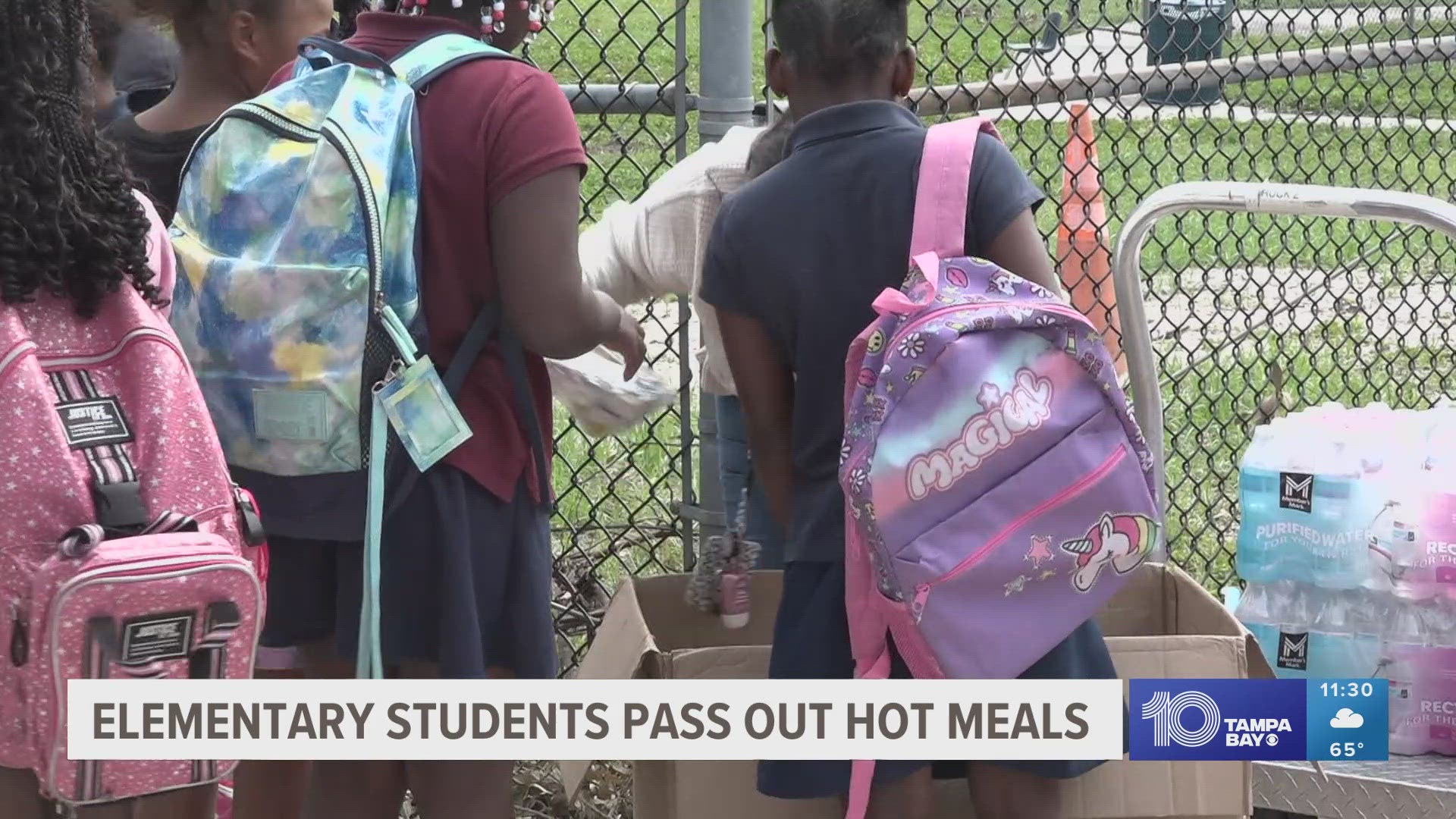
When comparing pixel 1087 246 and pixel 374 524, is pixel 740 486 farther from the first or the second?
pixel 1087 246

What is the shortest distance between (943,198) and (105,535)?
125cm

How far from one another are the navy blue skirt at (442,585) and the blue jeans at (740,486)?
1.92ft

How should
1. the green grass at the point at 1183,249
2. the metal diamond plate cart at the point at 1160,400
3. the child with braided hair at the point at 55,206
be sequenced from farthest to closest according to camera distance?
the green grass at the point at 1183,249 < the metal diamond plate cart at the point at 1160,400 < the child with braided hair at the point at 55,206

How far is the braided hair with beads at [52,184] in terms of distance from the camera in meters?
2.11

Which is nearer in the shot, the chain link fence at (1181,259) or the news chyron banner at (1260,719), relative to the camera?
the news chyron banner at (1260,719)

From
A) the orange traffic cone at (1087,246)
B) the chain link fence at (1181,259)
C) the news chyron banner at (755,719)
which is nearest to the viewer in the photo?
the news chyron banner at (755,719)

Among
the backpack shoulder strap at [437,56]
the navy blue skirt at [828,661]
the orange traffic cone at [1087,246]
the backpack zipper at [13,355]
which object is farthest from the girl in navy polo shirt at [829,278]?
the orange traffic cone at [1087,246]

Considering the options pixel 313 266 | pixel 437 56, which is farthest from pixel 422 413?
pixel 437 56

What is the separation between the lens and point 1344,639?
328 centimetres

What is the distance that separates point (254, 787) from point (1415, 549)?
7.01 ft

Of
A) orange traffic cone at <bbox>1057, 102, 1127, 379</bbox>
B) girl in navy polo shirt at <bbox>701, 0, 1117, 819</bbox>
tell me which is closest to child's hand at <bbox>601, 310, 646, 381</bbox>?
girl in navy polo shirt at <bbox>701, 0, 1117, 819</bbox>

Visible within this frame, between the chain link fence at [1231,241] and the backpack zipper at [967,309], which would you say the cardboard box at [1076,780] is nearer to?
the backpack zipper at [967,309]

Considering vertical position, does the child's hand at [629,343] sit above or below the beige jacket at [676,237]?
below

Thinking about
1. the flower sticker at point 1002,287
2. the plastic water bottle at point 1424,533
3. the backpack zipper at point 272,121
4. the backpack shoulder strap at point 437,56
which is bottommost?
the plastic water bottle at point 1424,533
